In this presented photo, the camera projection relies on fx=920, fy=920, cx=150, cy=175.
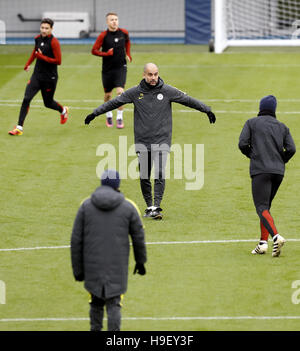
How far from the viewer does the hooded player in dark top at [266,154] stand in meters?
12.2

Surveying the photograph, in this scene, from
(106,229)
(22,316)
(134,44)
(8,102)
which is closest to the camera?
(106,229)

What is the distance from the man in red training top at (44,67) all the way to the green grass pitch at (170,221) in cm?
75

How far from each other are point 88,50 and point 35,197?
17.5m

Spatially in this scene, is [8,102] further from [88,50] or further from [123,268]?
[123,268]

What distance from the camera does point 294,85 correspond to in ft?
81.7

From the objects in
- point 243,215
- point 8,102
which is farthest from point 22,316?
point 8,102

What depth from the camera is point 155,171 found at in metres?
14.2

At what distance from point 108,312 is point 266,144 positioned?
4045 mm

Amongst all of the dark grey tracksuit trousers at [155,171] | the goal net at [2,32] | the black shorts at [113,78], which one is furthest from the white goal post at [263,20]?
the dark grey tracksuit trousers at [155,171]

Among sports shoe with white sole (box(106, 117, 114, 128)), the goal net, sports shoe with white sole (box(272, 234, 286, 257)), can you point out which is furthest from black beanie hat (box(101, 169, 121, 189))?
the goal net

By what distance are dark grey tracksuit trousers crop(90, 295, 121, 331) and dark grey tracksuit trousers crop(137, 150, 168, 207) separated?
5.09 metres

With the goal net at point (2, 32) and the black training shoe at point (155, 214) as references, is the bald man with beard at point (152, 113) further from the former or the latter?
the goal net at point (2, 32)

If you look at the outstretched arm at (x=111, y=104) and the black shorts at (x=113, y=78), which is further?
the black shorts at (x=113, y=78)
